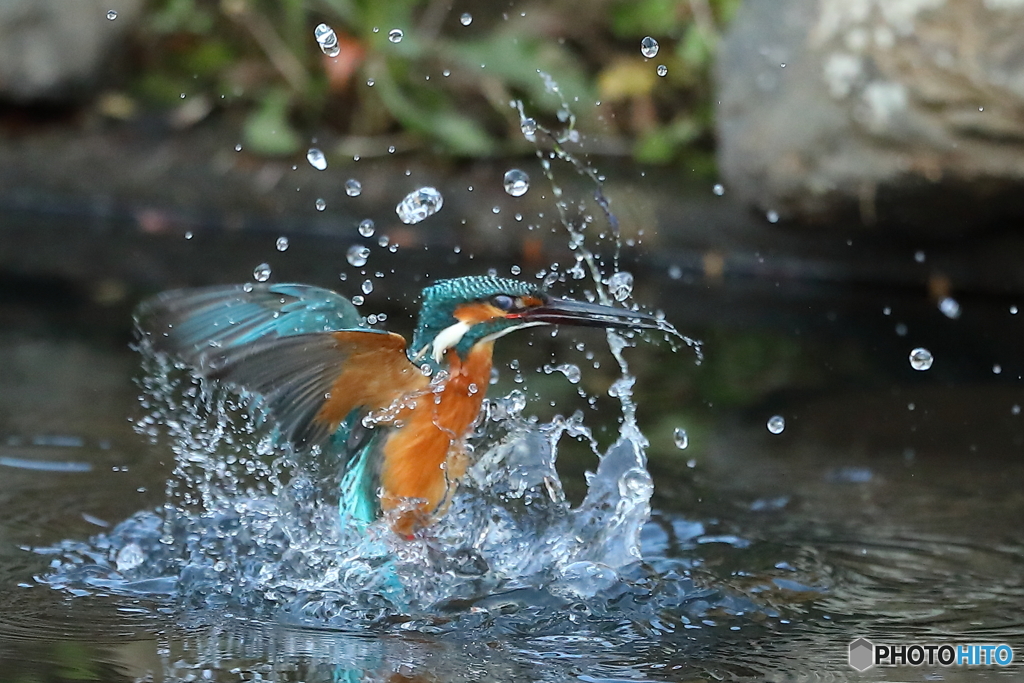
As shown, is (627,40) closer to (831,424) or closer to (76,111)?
(76,111)

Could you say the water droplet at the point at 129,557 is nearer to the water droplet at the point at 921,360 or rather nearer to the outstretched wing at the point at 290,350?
the outstretched wing at the point at 290,350

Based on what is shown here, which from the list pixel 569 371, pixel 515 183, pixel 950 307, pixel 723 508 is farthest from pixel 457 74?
pixel 723 508

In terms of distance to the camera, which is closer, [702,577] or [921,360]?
[702,577]

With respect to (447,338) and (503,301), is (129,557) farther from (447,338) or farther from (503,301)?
(503,301)

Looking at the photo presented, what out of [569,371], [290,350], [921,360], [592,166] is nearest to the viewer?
[290,350]

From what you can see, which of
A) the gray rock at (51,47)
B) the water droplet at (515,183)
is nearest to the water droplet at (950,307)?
the water droplet at (515,183)

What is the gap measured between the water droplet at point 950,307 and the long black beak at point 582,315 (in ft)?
9.59

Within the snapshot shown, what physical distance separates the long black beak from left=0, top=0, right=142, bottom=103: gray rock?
4949mm

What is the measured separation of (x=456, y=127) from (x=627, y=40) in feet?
3.76

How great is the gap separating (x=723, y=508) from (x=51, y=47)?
4.92m

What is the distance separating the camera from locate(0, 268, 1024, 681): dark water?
2.48m

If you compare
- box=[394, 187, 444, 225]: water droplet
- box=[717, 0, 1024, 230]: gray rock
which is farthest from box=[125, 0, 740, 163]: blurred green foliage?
box=[394, 187, 444, 225]: water droplet

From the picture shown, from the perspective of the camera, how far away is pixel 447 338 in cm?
291

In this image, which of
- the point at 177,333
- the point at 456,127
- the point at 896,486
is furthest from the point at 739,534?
the point at 456,127
